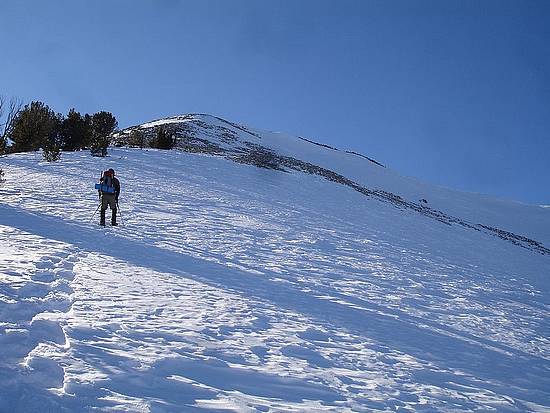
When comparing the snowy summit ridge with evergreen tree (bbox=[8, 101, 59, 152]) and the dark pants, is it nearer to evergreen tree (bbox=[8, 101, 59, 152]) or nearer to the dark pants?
evergreen tree (bbox=[8, 101, 59, 152])

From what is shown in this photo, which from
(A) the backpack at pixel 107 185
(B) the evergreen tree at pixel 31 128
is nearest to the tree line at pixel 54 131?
(B) the evergreen tree at pixel 31 128

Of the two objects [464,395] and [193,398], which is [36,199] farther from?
[464,395]

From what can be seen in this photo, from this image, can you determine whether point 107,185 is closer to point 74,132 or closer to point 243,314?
point 243,314

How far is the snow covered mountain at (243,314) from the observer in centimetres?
332

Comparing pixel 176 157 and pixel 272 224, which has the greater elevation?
pixel 176 157

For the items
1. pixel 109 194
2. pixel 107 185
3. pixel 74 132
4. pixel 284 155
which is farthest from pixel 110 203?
pixel 284 155

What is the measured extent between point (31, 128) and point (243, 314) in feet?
75.0

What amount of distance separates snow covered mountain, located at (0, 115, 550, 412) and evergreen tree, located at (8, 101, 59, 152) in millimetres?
9687

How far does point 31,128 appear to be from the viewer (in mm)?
22625

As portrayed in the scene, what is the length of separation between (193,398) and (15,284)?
315 centimetres

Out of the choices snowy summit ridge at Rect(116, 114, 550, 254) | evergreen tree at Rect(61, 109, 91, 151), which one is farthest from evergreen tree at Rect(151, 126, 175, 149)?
evergreen tree at Rect(61, 109, 91, 151)

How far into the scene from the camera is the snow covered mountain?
10.9 feet

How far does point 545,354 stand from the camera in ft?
18.9

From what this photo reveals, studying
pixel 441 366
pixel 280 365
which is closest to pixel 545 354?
pixel 441 366
